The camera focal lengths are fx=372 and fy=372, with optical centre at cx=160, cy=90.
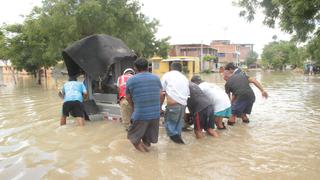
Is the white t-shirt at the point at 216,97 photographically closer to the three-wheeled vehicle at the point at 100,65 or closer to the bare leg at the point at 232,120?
the bare leg at the point at 232,120

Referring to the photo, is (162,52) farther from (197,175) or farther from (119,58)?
(197,175)

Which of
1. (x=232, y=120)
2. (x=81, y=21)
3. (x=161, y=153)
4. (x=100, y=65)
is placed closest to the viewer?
(x=161, y=153)

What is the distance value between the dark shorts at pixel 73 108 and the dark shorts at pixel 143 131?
2.81 metres

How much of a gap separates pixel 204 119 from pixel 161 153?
1594mm

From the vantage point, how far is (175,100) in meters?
6.82

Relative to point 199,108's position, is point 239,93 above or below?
above

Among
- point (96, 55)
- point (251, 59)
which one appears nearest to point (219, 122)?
point (96, 55)

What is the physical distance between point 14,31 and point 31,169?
24.6m

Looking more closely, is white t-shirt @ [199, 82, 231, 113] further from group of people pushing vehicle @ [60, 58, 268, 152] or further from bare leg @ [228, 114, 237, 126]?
bare leg @ [228, 114, 237, 126]

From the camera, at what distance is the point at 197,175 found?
5172 mm

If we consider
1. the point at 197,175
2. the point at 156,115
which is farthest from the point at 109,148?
the point at 197,175

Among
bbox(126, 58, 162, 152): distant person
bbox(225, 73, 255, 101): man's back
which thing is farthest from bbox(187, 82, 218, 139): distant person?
bbox(225, 73, 255, 101): man's back

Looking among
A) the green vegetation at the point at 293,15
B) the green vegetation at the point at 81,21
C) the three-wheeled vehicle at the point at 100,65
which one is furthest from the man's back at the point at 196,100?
the green vegetation at the point at 81,21

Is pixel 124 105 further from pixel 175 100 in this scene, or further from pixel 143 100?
pixel 143 100
